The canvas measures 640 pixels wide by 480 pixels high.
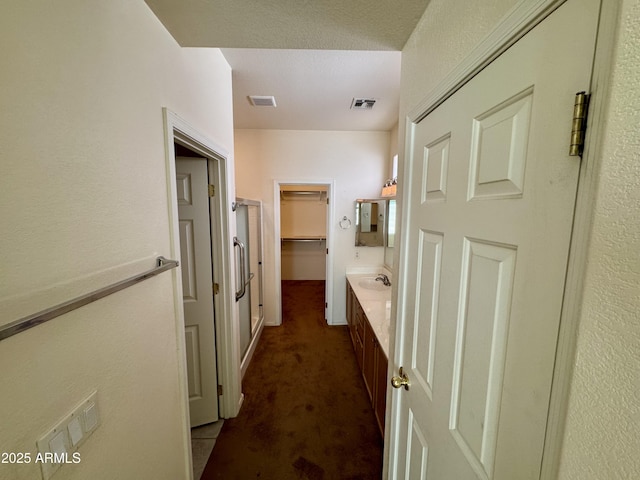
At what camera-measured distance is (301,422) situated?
1.99m

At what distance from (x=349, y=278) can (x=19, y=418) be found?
302 centimetres

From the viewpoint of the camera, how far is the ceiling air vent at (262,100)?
7.60 ft

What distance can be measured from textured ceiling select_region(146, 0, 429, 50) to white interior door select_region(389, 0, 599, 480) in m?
0.44

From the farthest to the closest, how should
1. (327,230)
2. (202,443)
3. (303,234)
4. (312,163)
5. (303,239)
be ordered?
(303,234) → (303,239) → (327,230) → (312,163) → (202,443)

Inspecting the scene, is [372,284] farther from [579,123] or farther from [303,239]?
[579,123]

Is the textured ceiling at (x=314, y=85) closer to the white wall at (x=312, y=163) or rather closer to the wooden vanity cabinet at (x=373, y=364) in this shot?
the white wall at (x=312, y=163)

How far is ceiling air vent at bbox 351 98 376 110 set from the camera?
237cm

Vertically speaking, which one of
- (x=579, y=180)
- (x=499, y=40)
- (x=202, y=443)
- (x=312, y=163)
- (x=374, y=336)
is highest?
(x=312, y=163)

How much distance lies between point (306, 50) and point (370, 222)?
2.15 m

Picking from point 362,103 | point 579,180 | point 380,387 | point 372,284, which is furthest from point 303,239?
point 579,180

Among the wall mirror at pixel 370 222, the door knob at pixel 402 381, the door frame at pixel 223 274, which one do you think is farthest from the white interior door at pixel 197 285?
the wall mirror at pixel 370 222

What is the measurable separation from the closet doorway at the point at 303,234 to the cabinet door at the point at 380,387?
3.44 metres

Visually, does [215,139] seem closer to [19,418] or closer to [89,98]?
[89,98]

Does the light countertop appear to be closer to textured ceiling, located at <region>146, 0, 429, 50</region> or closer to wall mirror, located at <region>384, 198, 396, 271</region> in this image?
wall mirror, located at <region>384, 198, 396, 271</region>
